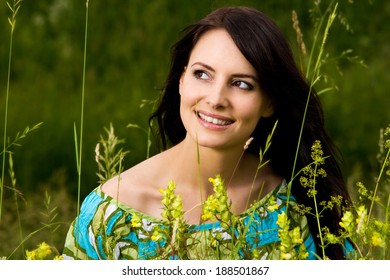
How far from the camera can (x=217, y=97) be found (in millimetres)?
3113

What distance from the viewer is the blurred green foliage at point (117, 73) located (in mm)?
6488

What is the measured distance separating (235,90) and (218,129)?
13cm

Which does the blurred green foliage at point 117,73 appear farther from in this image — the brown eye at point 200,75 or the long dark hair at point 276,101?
the brown eye at point 200,75

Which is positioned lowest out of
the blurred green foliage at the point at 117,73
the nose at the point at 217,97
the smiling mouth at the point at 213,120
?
the blurred green foliage at the point at 117,73

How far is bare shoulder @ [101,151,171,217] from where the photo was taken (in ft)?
11.2

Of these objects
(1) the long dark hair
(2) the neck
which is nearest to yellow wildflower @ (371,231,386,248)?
(1) the long dark hair

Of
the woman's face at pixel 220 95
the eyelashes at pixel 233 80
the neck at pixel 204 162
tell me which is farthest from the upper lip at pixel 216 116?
the neck at pixel 204 162

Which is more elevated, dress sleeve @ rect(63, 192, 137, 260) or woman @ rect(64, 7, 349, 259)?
woman @ rect(64, 7, 349, 259)

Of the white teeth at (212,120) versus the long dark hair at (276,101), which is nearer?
the white teeth at (212,120)

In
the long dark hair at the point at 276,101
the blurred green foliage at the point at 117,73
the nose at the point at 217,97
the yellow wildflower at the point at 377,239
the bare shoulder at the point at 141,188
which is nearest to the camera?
the yellow wildflower at the point at 377,239

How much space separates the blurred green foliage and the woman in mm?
2767

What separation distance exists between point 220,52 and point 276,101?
32 centimetres

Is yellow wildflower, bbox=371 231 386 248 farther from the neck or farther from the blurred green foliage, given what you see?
the blurred green foliage

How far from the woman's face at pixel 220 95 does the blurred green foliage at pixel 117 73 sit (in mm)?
3078
